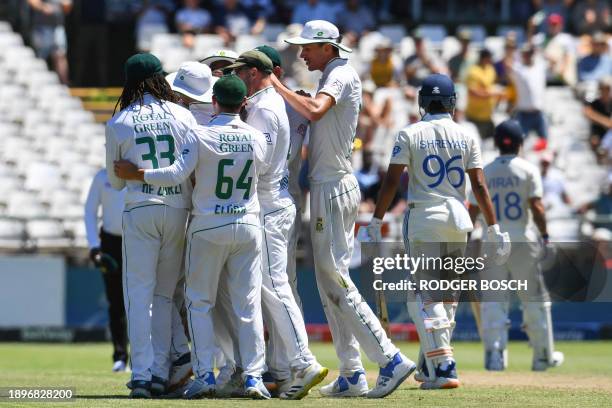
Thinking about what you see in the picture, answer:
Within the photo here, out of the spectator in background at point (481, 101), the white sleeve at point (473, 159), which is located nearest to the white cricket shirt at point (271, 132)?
the white sleeve at point (473, 159)

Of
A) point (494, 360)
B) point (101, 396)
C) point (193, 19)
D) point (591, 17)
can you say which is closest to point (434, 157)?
point (101, 396)

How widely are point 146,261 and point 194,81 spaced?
1.41 metres

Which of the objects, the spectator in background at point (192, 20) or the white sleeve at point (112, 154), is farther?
the spectator in background at point (192, 20)

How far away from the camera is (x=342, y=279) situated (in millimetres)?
10734

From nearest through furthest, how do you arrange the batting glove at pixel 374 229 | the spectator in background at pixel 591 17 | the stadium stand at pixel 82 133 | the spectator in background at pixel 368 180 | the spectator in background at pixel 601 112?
1. the batting glove at pixel 374 229
2. the stadium stand at pixel 82 133
3. the spectator in background at pixel 368 180
4. the spectator in background at pixel 601 112
5. the spectator in background at pixel 591 17

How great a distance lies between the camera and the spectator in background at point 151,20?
2634cm

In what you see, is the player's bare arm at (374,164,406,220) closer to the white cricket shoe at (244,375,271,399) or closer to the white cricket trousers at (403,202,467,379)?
the white cricket trousers at (403,202,467,379)

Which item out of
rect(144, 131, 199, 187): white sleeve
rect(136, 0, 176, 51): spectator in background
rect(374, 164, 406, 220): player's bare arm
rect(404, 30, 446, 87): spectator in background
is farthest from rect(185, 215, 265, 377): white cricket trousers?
rect(136, 0, 176, 51): spectator in background

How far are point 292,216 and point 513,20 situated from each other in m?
18.6

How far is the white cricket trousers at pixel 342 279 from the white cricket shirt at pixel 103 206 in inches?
145

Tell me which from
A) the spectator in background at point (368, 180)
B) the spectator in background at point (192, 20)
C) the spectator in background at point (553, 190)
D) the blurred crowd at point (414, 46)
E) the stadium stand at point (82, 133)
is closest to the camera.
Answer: the stadium stand at point (82, 133)

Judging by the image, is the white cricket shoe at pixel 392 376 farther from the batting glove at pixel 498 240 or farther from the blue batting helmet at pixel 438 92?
the blue batting helmet at pixel 438 92

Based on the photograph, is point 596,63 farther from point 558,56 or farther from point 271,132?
point 271,132

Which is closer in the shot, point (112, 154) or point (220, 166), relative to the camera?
point (220, 166)
